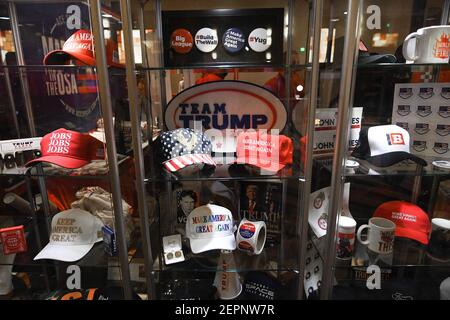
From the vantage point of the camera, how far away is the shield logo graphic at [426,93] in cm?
118

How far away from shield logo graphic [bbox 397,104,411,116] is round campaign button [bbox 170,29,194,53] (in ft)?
3.07

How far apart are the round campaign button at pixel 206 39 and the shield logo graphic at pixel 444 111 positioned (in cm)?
97

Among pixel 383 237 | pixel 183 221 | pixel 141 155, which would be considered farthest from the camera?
pixel 183 221

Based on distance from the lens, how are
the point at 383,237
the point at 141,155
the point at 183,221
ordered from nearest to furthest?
the point at 141,155, the point at 383,237, the point at 183,221

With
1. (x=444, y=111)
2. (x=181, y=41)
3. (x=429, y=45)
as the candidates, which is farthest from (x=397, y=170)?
(x=181, y=41)

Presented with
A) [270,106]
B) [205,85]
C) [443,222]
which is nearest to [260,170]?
[270,106]

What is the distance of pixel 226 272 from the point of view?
1.26 metres

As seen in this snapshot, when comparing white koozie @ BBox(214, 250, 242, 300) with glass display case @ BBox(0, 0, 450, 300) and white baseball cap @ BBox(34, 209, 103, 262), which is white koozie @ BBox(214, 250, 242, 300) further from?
white baseball cap @ BBox(34, 209, 103, 262)

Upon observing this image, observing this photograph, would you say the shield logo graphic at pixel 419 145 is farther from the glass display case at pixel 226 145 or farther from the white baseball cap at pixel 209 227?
the white baseball cap at pixel 209 227

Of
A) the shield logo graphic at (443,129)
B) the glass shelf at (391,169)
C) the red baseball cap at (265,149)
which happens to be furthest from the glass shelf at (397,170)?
the red baseball cap at (265,149)

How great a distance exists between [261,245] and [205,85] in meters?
0.73

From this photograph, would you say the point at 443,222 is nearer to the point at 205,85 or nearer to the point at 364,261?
the point at 364,261

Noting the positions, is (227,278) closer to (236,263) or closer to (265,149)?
(236,263)

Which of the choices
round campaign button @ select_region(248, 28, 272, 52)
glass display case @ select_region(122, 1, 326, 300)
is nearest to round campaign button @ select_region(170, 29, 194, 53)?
glass display case @ select_region(122, 1, 326, 300)
